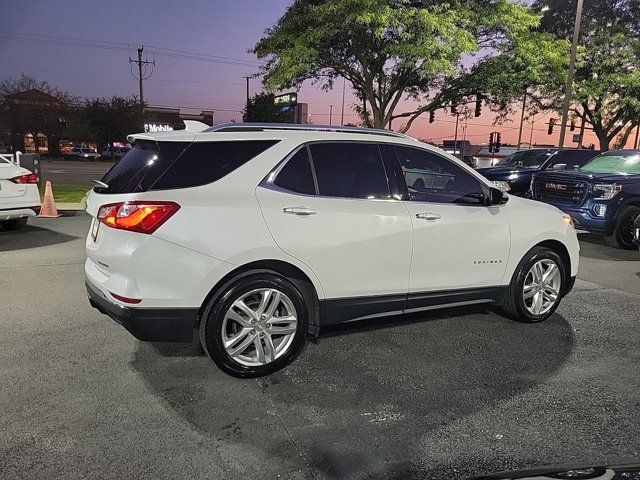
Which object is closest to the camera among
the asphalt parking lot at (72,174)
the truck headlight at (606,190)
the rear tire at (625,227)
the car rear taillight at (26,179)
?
the car rear taillight at (26,179)

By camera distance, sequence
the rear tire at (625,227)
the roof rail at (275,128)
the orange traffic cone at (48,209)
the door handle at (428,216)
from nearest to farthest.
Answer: the roof rail at (275,128), the door handle at (428,216), the rear tire at (625,227), the orange traffic cone at (48,209)

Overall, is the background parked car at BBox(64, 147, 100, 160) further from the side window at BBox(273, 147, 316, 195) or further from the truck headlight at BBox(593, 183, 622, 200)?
the side window at BBox(273, 147, 316, 195)

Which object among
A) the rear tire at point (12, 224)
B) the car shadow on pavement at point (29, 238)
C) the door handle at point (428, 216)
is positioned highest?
the door handle at point (428, 216)

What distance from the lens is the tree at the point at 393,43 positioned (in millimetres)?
16984

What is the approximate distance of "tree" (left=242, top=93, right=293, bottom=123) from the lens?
5069 centimetres

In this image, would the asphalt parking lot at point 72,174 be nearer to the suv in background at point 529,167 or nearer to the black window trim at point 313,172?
the suv in background at point 529,167

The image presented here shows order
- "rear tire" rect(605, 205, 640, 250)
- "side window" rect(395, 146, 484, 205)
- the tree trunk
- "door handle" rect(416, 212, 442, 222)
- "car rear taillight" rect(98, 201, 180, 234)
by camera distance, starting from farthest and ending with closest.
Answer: the tree trunk
"rear tire" rect(605, 205, 640, 250)
"side window" rect(395, 146, 484, 205)
"door handle" rect(416, 212, 442, 222)
"car rear taillight" rect(98, 201, 180, 234)

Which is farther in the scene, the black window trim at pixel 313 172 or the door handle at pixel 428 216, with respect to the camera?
the door handle at pixel 428 216

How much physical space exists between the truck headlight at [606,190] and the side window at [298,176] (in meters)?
7.34

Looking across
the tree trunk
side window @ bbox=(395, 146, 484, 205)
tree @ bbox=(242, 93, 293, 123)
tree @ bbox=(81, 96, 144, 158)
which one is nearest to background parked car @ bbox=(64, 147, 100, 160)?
tree @ bbox=(81, 96, 144, 158)

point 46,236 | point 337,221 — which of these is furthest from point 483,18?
point 337,221

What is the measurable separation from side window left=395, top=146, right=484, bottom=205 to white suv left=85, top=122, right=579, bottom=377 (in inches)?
0.5

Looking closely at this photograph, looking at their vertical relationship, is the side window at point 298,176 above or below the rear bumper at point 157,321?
above

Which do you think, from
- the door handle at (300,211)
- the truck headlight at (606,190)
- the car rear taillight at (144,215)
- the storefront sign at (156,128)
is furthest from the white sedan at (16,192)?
the truck headlight at (606,190)
